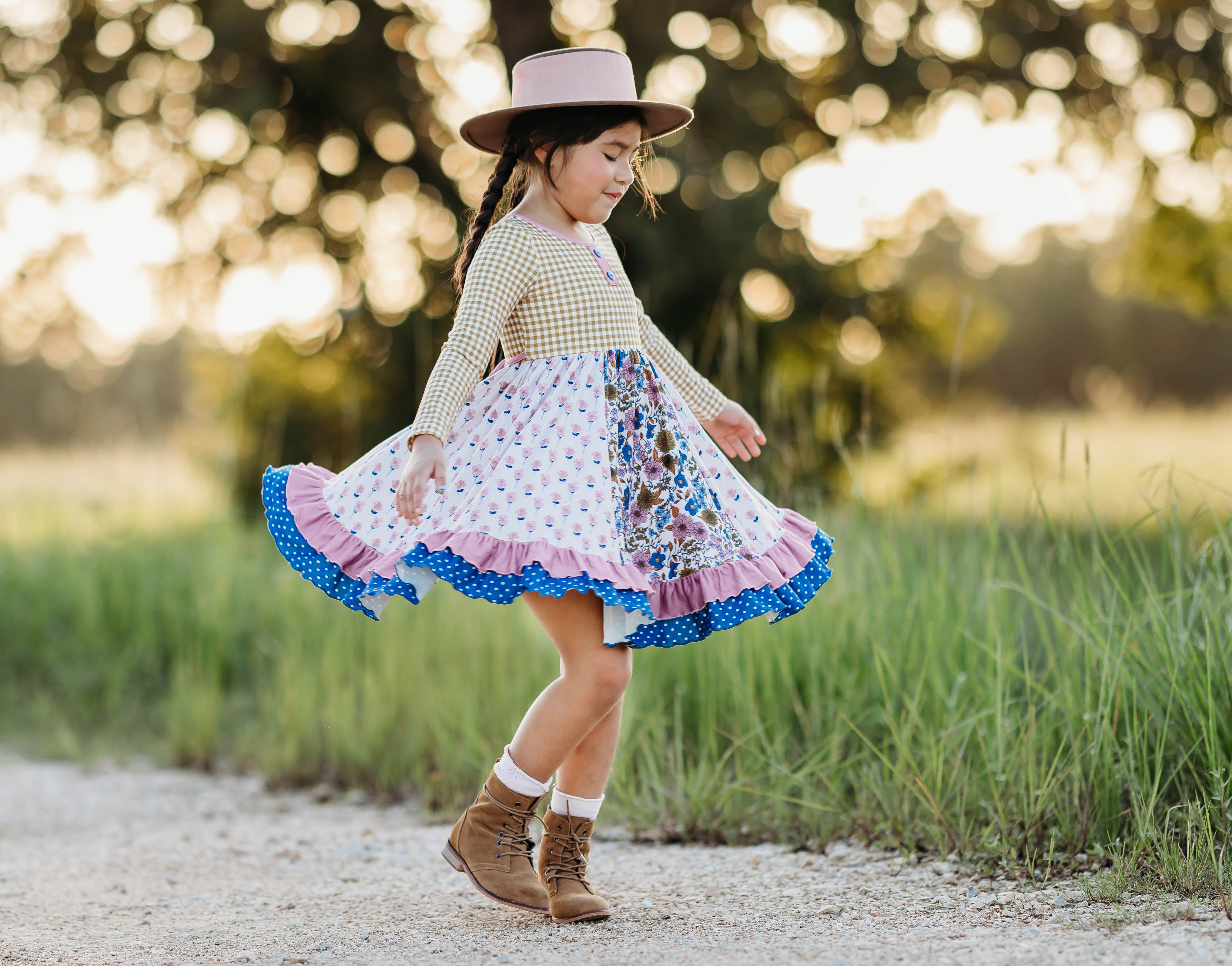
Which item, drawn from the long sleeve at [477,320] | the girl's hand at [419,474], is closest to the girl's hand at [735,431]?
the long sleeve at [477,320]

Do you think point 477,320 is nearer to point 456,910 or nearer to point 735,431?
point 735,431

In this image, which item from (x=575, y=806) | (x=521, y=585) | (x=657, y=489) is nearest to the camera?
(x=521, y=585)

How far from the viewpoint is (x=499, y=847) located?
2.26 m

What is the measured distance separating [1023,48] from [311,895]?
7.51 m

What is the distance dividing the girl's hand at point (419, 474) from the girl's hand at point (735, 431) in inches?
28.3

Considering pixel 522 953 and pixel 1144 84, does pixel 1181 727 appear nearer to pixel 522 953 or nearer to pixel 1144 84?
pixel 522 953

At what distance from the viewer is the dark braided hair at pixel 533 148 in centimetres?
231

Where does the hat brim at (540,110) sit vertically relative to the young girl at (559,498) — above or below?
above

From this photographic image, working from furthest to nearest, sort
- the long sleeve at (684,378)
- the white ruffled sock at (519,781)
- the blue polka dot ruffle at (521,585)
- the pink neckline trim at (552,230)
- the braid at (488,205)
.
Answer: the long sleeve at (684,378) → the braid at (488,205) → the pink neckline trim at (552,230) → the white ruffled sock at (519,781) → the blue polka dot ruffle at (521,585)

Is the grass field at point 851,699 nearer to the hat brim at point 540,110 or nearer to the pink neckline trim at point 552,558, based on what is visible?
the pink neckline trim at point 552,558

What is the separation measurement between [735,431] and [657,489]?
18.8 inches

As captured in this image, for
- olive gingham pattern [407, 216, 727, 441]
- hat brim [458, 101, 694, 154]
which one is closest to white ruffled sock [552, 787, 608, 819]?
olive gingham pattern [407, 216, 727, 441]

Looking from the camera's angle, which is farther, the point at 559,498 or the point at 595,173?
the point at 595,173

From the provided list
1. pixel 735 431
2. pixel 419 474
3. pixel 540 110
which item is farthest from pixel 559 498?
pixel 540 110
